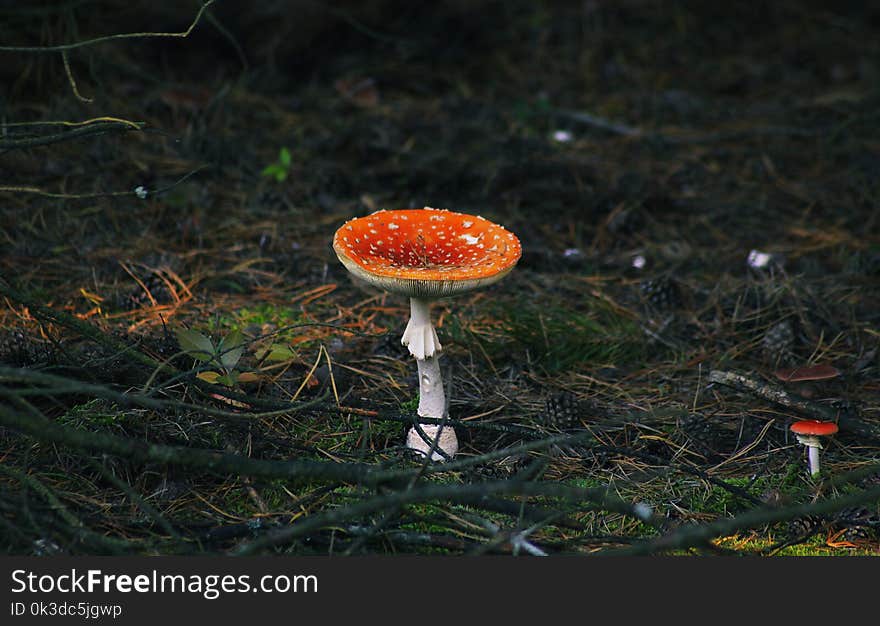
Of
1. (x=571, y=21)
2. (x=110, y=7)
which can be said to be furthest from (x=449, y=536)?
(x=571, y=21)

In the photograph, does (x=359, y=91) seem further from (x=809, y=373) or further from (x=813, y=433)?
(x=813, y=433)

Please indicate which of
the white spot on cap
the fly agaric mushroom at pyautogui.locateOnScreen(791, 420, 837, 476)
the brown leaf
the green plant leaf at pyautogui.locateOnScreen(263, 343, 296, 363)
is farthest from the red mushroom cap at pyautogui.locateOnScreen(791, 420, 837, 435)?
the brown leaf

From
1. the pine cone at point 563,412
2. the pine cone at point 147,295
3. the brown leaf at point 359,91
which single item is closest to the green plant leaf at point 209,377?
the pine cone at point 147,295

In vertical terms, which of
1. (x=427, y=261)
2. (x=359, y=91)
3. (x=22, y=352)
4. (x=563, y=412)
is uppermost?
(x=427, y=261)

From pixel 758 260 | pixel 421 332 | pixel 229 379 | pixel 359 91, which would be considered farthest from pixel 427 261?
pixel 359 91

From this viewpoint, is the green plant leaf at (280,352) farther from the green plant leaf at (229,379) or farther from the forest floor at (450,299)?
the green plant leaf at (229,379)
